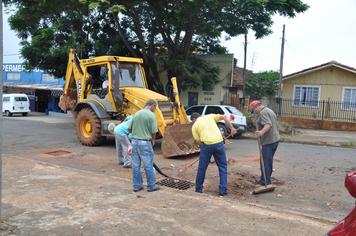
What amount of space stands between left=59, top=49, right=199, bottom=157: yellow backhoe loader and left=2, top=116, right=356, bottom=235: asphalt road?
656mm

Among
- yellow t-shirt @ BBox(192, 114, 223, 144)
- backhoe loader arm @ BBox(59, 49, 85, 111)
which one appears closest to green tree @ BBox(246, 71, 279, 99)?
backhoe loader arm @ BBox(59, 49, 85, 111)

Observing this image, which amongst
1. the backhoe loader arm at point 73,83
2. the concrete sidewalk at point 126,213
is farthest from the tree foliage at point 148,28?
the concrete sidewalk at point 126,213

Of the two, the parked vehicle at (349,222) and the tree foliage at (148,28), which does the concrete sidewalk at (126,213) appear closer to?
the parked vehicle at (349,222)

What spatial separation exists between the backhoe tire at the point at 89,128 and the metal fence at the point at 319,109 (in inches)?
570

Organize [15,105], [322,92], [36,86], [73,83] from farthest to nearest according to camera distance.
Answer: [36,86] < [15,105] < [322,92] < [73,83]

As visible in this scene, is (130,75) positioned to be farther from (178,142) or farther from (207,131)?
(207,131)

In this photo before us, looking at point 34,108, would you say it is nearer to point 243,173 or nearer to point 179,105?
point 179,105

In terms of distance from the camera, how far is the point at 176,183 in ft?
27.9

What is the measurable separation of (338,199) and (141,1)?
1322 centimetres

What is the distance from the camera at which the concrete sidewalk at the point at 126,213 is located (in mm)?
5320

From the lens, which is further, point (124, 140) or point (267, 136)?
point (124, 140)

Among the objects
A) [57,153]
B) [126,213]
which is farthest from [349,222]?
[57,153]

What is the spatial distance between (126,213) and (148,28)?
15532mm

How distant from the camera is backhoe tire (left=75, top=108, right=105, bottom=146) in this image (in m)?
13.7
